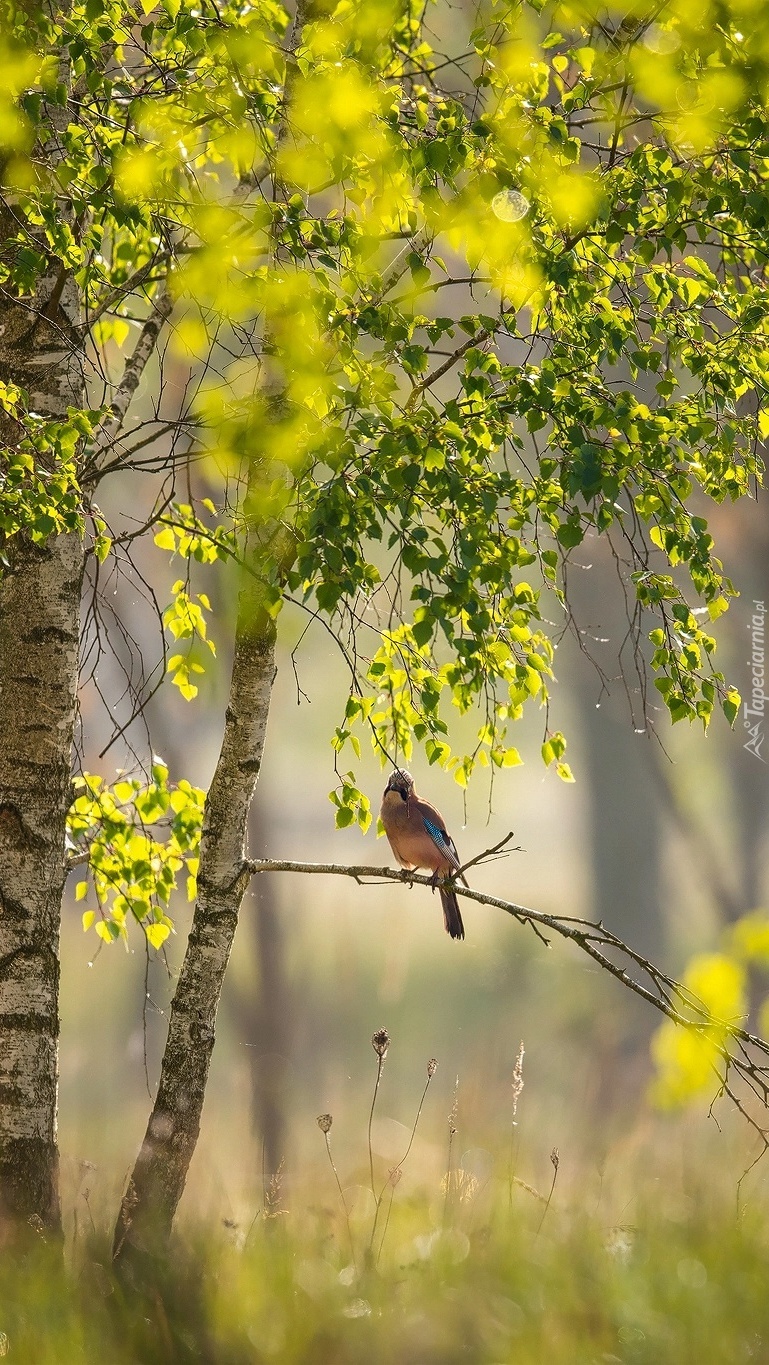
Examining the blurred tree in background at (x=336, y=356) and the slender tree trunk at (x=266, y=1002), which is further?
the slender tree trunk at (x=266, y=1002)

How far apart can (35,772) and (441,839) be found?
193cm

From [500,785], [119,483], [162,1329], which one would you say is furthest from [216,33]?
[500,785]

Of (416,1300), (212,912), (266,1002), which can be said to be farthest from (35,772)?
(266,1002)

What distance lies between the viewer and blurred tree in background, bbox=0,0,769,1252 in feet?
8.13

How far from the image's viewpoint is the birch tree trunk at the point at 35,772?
126 inches

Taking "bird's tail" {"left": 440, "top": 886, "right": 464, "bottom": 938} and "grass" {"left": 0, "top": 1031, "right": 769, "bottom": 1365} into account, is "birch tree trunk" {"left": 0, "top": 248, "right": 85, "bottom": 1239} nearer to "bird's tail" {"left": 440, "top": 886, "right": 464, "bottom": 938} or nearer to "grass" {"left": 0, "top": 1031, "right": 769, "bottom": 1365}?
"grass" {"left": 0, "top": 1031, "right": 769, "bottom": 1365}

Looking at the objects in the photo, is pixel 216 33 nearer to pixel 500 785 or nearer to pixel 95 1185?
pixel 95 1185

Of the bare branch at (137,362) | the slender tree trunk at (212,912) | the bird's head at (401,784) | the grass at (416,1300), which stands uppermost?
the bare branch at (137,362)

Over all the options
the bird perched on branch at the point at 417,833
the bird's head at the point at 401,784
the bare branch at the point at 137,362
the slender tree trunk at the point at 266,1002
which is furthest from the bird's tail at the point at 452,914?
the slender tree trunk at the point at 266,1002

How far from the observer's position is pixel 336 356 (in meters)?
2.82

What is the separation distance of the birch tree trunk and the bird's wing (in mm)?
1768

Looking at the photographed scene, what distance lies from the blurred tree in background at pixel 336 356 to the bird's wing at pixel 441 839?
0.80 metres

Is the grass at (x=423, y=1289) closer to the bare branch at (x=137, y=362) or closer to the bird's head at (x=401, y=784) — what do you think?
the bird's head at (x=401, y=784)

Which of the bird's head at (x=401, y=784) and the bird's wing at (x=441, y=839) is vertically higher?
the bird's head at (x=401, y=784)
